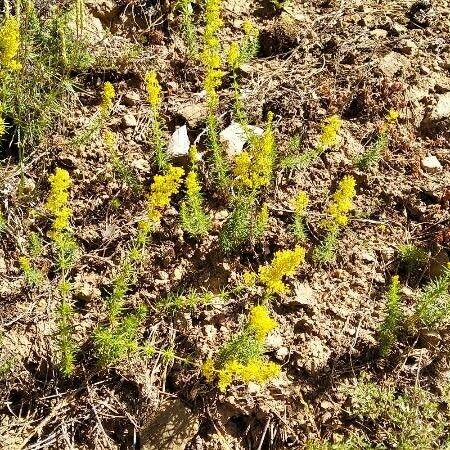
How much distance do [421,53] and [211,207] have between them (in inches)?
93.4

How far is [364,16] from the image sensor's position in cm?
501

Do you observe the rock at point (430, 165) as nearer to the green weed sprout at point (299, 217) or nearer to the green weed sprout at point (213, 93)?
the green weed sprout at point (299, 217)

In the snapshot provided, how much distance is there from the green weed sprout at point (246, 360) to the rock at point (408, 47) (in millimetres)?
2861

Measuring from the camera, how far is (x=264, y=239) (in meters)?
3.90

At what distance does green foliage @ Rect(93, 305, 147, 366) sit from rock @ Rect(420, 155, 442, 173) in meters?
2.48

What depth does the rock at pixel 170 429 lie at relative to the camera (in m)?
3.25

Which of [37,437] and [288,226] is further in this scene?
[288,226]

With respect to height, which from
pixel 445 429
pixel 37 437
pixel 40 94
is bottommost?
pixel 37 437

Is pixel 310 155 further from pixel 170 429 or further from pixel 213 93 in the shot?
pixel 170 429

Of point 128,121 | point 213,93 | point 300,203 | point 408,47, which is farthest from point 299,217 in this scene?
point 408,47

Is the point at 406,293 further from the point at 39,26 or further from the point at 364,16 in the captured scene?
the point at 39,26

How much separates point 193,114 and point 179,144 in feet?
1.16

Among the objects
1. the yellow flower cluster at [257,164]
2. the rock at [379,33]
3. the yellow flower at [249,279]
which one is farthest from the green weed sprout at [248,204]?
the rock at [379,33]

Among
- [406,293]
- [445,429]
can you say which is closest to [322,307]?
[406,293]
